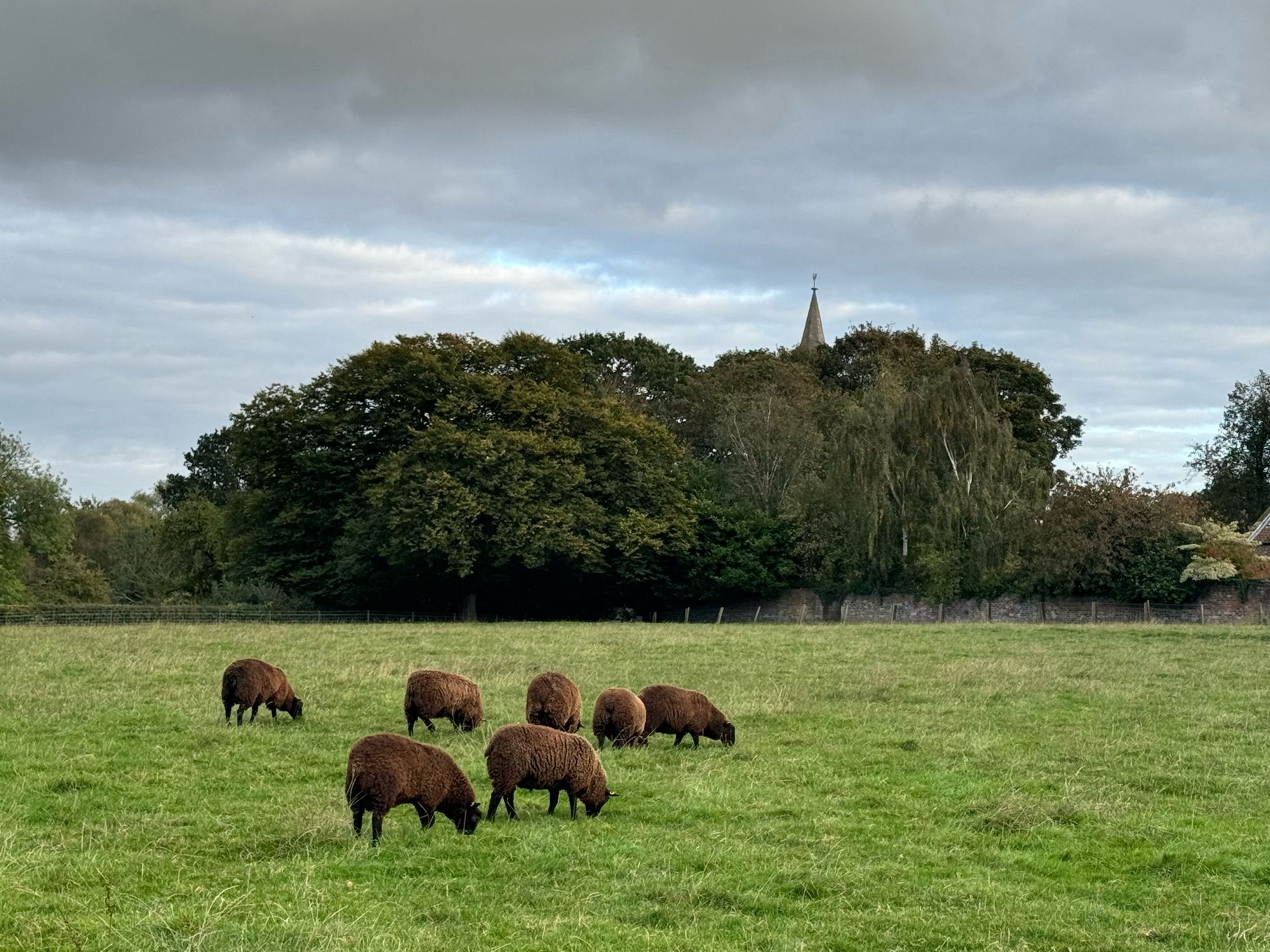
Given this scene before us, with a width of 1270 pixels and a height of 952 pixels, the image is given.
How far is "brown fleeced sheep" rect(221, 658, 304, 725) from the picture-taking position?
756 inches

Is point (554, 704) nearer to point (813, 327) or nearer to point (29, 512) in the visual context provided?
point (29, 512)

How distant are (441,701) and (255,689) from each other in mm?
3172

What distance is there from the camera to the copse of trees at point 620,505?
5584 cm

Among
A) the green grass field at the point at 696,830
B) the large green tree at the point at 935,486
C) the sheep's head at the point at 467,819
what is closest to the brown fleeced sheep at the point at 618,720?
the green grass field at the point at 696,830

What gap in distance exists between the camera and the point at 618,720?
56.2 ft

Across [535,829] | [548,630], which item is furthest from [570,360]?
[535,829]

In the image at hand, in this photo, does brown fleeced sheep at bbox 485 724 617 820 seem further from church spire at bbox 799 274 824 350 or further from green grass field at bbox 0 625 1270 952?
church spire at bbox 799 274 824 350

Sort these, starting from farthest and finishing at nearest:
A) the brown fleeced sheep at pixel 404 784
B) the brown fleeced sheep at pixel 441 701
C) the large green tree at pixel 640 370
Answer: the large green tree at pixel 640 370 < the brown fleeced sheep at pixel 441 701 < the brown fleeced sheep at pixel 404 784

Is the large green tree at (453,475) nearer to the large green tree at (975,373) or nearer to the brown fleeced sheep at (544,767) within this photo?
the large green tree at (975,373)

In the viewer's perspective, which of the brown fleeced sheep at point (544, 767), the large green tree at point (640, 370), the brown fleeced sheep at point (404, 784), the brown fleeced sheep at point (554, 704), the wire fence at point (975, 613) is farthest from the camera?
the large green tree at point (640, 370)

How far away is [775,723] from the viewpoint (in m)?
20.0

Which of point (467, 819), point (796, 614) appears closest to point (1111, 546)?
point (796, 614)

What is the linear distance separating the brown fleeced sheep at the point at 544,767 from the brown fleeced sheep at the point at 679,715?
4495 mm

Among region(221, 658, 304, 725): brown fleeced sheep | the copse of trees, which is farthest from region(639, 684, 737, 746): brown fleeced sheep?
the copse of trees
